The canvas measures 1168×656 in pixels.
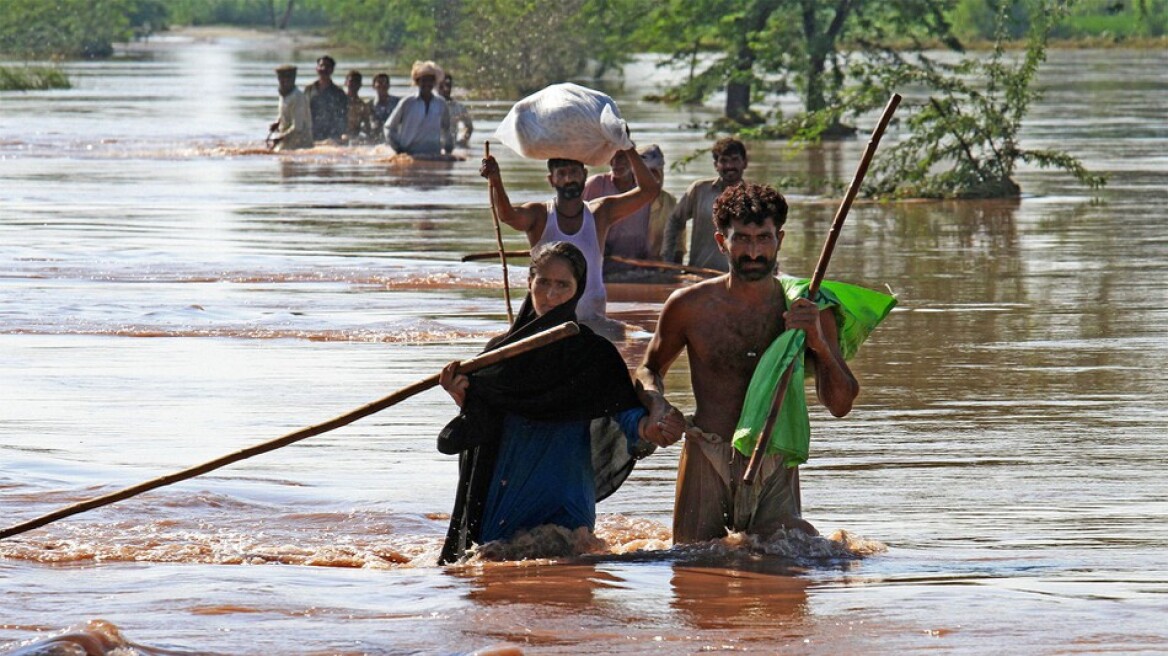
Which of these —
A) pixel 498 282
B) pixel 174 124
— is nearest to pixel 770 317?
pixel 498 282

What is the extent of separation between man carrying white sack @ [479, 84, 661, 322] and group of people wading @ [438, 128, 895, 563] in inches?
69.8

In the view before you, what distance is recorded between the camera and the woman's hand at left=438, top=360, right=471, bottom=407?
6.28 m

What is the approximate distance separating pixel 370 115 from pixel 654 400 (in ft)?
79.0

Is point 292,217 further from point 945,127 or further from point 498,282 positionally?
point 945,127

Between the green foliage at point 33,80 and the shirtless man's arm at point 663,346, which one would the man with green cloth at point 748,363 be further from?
the green foliage at point 33,80

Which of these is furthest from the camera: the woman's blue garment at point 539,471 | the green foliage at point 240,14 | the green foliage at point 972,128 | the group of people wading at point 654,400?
the green foliage at point 240,14

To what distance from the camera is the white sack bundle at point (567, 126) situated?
866 centimetres

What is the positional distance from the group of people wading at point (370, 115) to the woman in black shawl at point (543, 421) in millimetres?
18934

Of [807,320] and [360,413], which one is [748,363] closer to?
[807,320]

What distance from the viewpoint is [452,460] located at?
879 centimetres

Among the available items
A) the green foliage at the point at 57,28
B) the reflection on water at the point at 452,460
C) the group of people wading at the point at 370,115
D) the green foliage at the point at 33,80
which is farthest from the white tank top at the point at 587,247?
the green foliage at the point at 57,28

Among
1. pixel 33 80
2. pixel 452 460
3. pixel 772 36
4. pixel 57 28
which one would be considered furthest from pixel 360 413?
pixel 57 28

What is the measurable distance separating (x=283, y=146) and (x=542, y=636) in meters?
23.5

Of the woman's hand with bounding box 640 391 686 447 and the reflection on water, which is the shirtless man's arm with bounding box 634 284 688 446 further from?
the reflection on water
